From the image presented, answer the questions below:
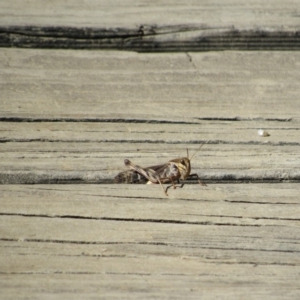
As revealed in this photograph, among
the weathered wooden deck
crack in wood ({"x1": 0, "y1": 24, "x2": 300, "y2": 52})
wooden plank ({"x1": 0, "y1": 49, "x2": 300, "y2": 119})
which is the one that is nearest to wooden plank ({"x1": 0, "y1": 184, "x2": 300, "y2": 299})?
the weathered wooden deck

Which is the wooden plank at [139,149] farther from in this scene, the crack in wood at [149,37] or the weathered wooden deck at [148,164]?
the crack in wood at [149,37]

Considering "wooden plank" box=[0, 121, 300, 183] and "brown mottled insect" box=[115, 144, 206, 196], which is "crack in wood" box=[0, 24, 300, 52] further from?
"brown mottled insect" box=[115, 144, 206, 196]

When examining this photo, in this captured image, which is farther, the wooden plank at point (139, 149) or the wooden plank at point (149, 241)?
the wooden plank at point (139, 149)

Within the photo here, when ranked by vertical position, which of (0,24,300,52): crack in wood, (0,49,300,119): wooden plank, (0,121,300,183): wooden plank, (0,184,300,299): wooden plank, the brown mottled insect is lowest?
(0,184,300,299): wooden plank

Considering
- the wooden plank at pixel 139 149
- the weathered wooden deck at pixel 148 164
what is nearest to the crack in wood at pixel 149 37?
the weathered wooden deck at pixel 148 164

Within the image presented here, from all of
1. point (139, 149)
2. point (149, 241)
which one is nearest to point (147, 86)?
point (139, 149)

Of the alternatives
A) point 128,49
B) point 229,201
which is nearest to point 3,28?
point 128,49

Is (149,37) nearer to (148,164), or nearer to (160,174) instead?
(148,164)
